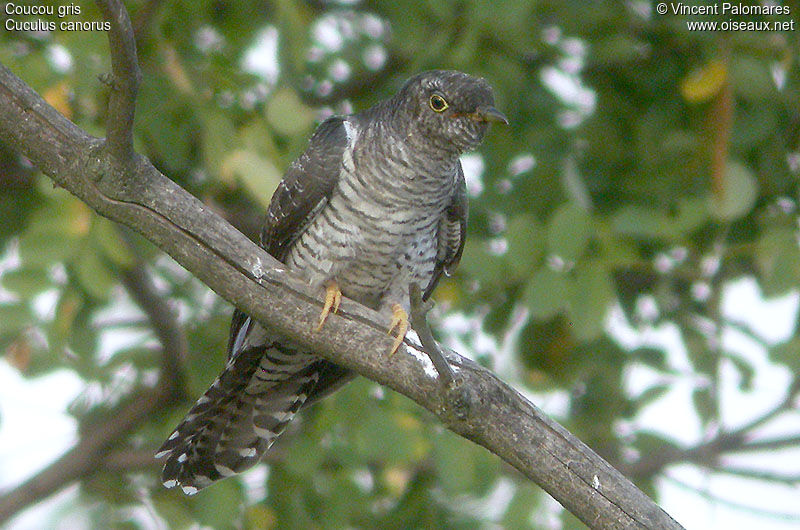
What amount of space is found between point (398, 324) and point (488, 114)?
2.00 ft

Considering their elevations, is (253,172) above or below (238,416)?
above

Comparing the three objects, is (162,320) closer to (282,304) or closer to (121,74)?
(282,304)

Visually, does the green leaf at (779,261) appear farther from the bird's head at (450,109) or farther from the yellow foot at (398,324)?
the yellow foot at (398,324)

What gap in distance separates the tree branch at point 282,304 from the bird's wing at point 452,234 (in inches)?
29.3

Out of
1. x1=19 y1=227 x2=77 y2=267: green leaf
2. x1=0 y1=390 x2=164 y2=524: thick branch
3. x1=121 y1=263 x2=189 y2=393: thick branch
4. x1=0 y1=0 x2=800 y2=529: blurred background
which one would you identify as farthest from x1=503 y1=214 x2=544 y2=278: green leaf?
x1=0 y1=390 x2=164 y2=524: thick branch

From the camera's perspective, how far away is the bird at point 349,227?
282 cm

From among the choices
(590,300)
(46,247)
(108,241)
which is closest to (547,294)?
(590,300)

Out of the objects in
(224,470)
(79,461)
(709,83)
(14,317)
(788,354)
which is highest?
(709,83)

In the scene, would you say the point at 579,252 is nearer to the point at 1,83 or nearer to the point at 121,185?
the point at 121,185

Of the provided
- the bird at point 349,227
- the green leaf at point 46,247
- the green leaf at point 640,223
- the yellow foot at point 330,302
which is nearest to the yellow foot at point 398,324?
the bird at point 349,227

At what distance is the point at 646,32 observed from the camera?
387 cm

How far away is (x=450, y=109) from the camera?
278cm

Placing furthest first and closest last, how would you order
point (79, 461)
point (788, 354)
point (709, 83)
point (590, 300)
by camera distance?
point (79, 461)
point (709, 83)
point (788, 354)
point (590, 300)

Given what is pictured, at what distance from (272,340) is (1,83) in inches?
43.8
